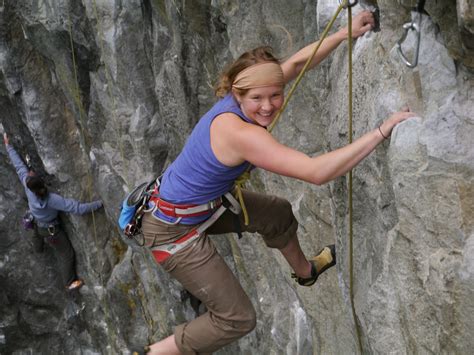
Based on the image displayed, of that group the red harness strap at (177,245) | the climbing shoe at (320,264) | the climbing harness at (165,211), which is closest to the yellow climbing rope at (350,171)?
the climbing harness at (165,211)

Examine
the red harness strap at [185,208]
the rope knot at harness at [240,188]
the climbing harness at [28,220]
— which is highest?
the rope knot at harness at [240,188]

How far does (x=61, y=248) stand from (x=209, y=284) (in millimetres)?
7418

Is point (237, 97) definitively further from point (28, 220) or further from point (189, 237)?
point (28, 220)

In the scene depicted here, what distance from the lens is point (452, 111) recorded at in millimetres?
2854

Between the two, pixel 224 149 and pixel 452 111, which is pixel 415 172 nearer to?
pixel 452 111

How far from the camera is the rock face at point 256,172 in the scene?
296cm

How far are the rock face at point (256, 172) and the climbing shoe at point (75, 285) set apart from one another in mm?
146

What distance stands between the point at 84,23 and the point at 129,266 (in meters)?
3.68

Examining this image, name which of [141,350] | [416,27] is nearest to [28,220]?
[141,350]

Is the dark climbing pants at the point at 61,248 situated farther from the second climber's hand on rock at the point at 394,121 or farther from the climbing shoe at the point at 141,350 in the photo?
the second climber's hand on rock at the point at 394,121

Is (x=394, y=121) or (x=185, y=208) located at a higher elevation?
(x=394, y=121)

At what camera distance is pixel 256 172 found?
21.0ft

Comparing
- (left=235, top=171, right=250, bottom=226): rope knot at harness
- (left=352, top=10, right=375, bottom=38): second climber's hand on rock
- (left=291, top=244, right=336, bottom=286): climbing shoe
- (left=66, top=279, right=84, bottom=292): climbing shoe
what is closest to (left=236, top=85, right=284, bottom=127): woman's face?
(left=235, top=171, right=250, bottom=226): rope knot at harness

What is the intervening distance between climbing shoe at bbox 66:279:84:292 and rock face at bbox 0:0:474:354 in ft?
0.48
